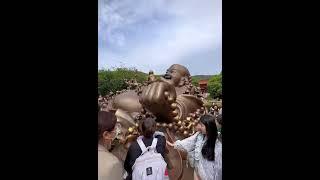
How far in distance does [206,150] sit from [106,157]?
63 cm

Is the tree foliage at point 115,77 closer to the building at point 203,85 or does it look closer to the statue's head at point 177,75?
the statue's head at point 177,75

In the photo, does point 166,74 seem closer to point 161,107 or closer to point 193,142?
point 161,107

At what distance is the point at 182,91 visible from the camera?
3.10m

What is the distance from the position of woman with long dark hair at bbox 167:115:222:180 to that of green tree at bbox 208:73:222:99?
0.19 meters

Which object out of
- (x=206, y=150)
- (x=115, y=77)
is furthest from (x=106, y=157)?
(x=115, y=77)

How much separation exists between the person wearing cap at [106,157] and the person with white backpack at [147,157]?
0.96 ft

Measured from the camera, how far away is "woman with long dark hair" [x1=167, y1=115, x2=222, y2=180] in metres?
2.78

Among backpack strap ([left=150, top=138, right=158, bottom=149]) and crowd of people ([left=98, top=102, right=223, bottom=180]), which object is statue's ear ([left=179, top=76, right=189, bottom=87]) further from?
backpack strap ([left=150, top=138, right=158, bottom=149])

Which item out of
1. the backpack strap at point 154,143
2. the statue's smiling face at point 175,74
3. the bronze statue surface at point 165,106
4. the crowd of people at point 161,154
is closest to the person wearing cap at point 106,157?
the crowd of people at point 161,154

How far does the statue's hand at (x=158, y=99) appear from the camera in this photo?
2998 mm
